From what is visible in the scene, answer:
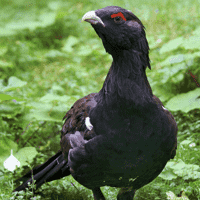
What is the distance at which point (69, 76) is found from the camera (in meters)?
7.04

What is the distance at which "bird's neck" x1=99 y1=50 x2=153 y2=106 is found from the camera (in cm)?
281

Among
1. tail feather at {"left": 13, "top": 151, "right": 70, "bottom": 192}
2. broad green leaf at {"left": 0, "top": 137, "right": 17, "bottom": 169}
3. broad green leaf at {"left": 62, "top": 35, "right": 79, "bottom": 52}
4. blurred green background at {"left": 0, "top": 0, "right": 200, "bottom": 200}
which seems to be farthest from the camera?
broad green leaf at {"left": 62, "top": 35, "right": 79, "bottom": 52}

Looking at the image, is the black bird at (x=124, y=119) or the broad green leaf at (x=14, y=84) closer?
the black bird at (x=124, y=119)

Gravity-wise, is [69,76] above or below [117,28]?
above

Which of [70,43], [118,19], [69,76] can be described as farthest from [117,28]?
[70,43]

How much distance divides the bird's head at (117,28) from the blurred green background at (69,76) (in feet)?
5.77

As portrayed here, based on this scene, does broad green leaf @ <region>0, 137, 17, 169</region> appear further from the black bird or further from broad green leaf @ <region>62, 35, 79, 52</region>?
broad green leaf @ <region>62, 35, 79, 52</region>

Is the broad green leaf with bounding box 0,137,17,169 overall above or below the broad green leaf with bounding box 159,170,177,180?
above

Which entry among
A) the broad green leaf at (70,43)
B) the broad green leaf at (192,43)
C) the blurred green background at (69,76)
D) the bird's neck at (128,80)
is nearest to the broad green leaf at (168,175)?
the blurred green background at (69,76)

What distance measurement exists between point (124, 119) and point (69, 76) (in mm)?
4349

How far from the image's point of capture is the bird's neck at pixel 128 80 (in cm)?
281

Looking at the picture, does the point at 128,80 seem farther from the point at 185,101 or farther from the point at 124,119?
the point at 185,101

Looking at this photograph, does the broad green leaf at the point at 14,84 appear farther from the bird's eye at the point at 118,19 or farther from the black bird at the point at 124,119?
the bird's eye at the point at 118,19

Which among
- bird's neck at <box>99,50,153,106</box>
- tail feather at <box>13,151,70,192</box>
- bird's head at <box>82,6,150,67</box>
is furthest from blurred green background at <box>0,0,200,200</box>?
bird's head at <box>82,6,150,67</box>
